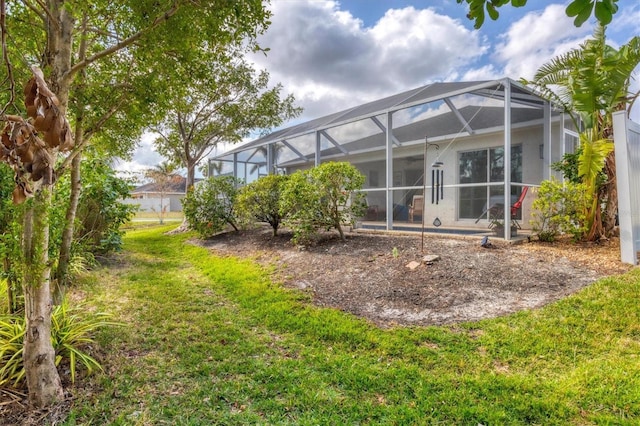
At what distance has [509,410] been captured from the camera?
2299 mm

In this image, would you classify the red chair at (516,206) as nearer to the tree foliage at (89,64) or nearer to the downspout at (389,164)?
the downspout at (389,164)

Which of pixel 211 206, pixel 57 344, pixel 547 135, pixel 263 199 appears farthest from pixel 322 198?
pixel 547 135

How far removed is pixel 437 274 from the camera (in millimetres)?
5285

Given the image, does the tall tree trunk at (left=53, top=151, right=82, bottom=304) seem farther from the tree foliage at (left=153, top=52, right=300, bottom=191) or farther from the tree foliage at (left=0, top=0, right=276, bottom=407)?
the tree foliage at (left=153, top=52, right=300, bottom=191)

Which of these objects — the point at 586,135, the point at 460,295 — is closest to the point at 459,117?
the point at 586,135

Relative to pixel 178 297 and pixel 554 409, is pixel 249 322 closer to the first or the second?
pixel 178 297

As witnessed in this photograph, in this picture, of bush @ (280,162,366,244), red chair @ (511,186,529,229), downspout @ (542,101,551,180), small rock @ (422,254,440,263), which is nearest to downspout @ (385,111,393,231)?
bush @ (280,162,366,244)

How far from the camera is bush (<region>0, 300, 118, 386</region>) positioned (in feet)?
8.43

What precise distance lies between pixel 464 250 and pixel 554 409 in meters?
4.34

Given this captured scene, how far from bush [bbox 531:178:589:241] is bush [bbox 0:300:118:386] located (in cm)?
776

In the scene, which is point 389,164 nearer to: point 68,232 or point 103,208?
point 103,208

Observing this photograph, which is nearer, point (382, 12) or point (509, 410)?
point (509, 410)

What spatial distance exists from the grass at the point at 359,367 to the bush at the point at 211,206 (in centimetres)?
588

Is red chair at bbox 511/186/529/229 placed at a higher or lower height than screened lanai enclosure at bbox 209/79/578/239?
lower
